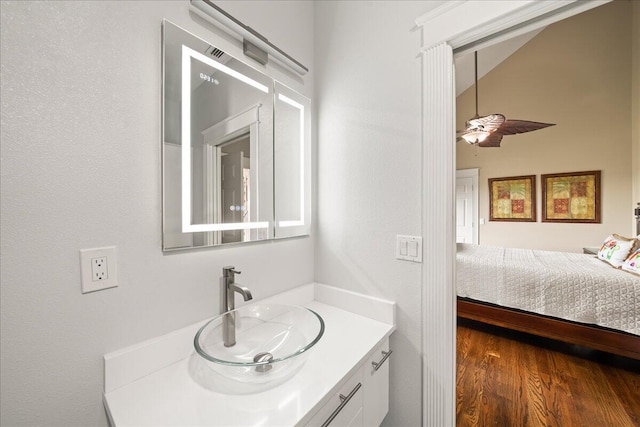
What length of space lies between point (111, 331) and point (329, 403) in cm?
66

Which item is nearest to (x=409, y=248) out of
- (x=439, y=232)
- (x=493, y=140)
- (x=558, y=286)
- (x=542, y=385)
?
(x=439, y=232)

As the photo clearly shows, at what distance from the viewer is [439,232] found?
102cm

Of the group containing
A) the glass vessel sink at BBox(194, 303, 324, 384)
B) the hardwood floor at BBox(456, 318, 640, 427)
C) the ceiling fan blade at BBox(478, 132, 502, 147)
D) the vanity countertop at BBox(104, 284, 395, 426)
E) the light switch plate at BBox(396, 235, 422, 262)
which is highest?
the ceiling fan blade at BBox(478, 132, 502, 147)

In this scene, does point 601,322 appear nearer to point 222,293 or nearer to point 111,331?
point 222,293

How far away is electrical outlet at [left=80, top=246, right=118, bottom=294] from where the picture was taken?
2.26 feet

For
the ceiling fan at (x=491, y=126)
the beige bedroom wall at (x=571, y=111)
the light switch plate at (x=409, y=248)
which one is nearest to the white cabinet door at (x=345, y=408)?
the light switch plate at (x=409, y=248)

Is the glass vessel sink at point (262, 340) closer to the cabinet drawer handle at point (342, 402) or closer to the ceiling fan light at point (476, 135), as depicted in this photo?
the cabinet drawer handle at point (342, 402)

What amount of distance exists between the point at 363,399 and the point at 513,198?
4.96m

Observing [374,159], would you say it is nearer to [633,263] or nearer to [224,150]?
[224,150]

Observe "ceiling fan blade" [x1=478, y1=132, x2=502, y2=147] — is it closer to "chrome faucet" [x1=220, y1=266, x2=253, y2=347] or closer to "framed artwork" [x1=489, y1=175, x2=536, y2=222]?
"framed artwork" [x1=489, y1=175, x2=536, y2=222]

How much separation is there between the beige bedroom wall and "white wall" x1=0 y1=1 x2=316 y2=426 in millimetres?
5328

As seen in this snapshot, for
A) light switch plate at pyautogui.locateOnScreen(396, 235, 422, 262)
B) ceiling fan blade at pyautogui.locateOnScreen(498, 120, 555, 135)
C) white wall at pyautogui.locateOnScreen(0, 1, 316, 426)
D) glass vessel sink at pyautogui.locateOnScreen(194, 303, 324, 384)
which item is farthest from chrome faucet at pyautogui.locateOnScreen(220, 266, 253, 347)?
ceiling fan blade at pyautogui.locateOnScreen(498, 120, 555, 135)

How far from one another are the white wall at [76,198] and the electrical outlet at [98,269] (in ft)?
0.05

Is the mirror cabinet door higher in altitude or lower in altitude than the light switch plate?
higher
